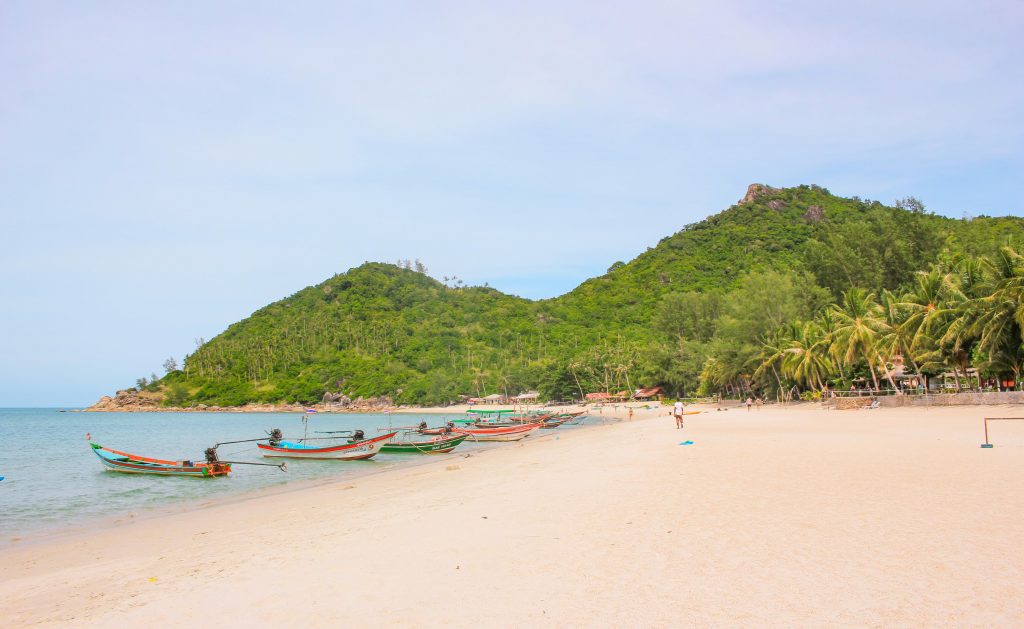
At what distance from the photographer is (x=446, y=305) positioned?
14450cm

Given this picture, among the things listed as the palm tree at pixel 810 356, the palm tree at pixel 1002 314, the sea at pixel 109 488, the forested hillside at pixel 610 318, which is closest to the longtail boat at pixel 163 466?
the sea at pixel 109 488

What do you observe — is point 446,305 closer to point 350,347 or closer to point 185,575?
point 350,347

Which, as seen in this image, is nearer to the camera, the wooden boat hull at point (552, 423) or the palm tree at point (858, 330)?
the palm tree at point (858, 330)

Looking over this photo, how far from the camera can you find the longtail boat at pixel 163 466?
23375mm

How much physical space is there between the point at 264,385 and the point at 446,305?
42928 millimetres

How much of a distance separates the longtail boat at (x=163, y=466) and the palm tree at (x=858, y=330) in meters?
37.0

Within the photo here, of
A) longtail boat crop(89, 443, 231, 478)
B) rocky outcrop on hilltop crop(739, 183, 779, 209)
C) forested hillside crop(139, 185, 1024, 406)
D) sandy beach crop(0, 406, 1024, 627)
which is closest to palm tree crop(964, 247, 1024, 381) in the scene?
forested hillside crop(139, 185, 1024, 406)

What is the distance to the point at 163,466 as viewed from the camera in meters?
24.2

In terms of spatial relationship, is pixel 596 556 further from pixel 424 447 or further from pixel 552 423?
pixel 552 423

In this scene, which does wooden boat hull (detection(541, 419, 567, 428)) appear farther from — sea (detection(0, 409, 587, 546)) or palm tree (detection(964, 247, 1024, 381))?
palm tree (detection(964, 247, 1024, 381))

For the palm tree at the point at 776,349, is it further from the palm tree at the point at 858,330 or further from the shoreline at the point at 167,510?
the shoreline at the point at 167,510

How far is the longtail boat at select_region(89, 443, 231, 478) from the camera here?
23375mm

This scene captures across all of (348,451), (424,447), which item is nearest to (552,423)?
(424,447)

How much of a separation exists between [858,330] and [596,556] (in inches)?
1545
